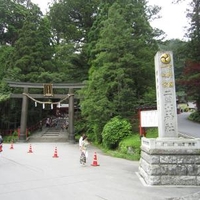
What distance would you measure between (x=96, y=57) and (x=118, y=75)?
576cm

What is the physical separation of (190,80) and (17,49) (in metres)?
21.0

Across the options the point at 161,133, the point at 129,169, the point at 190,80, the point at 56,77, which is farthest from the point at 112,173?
the point at 56,77

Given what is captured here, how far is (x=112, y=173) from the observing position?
11.0 meters

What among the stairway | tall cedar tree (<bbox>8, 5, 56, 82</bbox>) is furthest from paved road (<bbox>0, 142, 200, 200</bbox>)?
tall cedar tree (<bbox>8, 5, 56, 82</bbox>)

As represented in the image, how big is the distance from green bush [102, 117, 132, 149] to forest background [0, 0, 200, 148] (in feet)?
0.22

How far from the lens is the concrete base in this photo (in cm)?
885

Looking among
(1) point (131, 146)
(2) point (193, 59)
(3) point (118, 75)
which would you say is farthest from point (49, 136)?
(2) point (193, 59)

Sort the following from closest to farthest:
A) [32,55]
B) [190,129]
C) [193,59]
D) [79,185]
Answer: [79,185] < [190,129] < [193,59] < [32,55]

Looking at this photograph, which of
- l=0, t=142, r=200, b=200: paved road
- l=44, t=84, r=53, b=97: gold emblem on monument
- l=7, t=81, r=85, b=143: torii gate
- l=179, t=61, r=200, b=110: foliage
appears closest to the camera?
l=0, t=142, r=200, b=200: paved road

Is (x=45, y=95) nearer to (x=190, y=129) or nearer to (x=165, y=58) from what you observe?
(x=190, y=129)

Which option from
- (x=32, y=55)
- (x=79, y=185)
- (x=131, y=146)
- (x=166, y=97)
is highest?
(x=32, y=55)

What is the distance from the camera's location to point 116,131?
1848cm

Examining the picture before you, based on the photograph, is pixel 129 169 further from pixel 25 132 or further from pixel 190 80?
pixel 25 132

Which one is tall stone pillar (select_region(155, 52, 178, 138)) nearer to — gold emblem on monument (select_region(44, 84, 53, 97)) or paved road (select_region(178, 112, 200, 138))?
paved road (select_region(178, 112, 200, 138))
